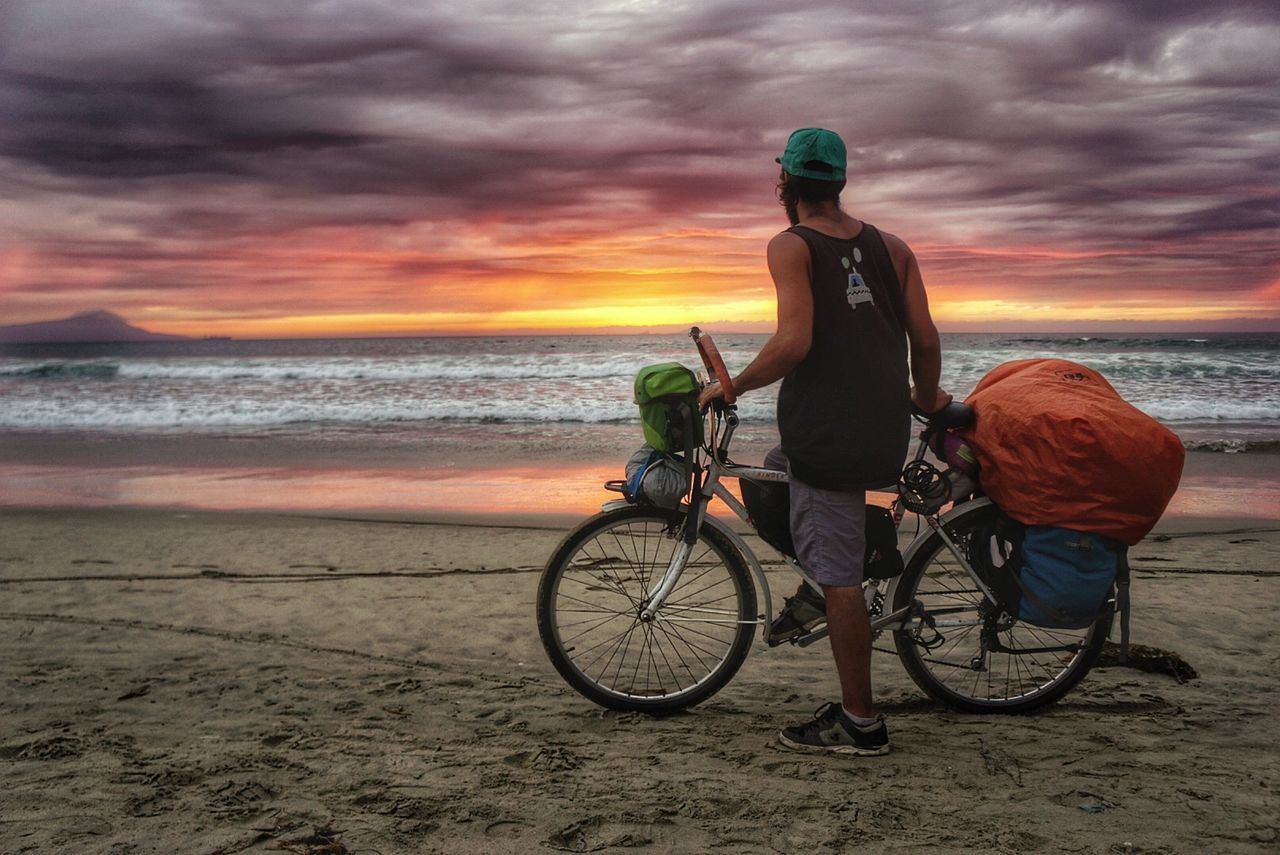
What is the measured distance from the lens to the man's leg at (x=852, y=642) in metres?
3.27

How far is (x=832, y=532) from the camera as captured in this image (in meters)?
3.24

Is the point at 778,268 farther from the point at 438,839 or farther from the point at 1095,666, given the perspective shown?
the point at 1095,666

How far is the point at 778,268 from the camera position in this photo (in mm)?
3090

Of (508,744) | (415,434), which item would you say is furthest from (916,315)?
(415,434)

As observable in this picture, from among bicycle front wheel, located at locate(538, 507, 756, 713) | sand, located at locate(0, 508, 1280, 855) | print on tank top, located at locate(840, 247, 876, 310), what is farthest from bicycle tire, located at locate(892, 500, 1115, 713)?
print on tank top, located at locate(840, 247, 876, 310)

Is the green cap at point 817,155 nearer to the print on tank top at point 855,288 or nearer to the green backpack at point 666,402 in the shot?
the print on tank top at point 855,288

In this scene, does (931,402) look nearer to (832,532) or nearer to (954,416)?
(954,416)

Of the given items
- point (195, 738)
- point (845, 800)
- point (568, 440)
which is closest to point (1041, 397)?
point (845, 800)

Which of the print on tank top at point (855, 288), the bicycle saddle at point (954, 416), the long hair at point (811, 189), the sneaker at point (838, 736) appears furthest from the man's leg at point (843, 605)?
the long hair at point (811, 189)

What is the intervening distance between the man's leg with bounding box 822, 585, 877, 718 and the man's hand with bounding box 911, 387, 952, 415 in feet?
2.40

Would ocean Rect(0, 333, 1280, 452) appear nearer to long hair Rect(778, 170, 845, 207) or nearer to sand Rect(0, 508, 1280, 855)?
sand Rect(0, 508, 1280, 855)

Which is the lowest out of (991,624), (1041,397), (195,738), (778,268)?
(195,738)

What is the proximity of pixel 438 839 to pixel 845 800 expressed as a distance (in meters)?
1.23

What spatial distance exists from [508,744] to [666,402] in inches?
53.3
